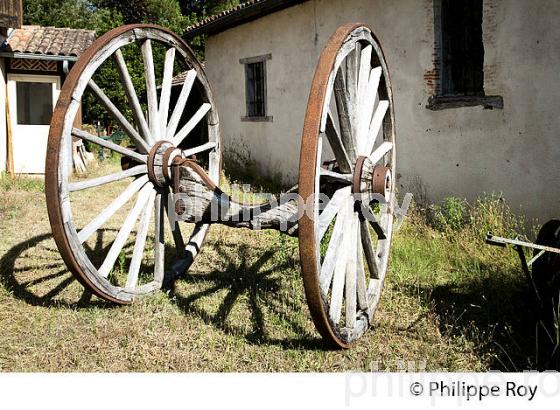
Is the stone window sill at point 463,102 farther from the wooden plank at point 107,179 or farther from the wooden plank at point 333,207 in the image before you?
the wooden plank at point 107,179

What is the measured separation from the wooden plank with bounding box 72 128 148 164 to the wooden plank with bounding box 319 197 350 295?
160 cm

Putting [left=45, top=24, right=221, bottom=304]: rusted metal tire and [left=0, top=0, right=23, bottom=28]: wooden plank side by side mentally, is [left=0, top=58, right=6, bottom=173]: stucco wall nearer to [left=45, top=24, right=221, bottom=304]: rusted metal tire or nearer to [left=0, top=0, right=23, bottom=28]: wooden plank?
[left=0, top=0, right=23, bottom=28]: wooden plank

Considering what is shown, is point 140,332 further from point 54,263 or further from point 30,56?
point 30,56

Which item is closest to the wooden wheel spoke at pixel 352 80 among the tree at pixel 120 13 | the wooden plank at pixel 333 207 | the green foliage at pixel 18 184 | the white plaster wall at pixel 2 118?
the wooden plank at pixel 333 207

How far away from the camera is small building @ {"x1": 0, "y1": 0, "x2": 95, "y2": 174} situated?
10.9 metres

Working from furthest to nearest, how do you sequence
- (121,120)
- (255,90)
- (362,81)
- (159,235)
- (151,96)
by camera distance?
(255,90), (159,235), (151,96), (121,120), (362,81)

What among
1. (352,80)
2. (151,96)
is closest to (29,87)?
(151,96)

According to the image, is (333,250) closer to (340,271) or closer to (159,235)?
(340,271)

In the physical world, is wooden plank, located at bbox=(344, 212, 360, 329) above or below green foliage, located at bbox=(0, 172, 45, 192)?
below

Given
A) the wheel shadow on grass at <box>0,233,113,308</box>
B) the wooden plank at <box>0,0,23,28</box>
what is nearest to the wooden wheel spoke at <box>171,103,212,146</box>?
the wheel shadow on grass at <box>0,233,113,308</box>

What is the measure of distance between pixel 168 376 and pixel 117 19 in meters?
22.0

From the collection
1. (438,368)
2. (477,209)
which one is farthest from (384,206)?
(477,209)

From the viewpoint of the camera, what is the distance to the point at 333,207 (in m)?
3.00

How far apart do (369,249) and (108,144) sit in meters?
1.90
